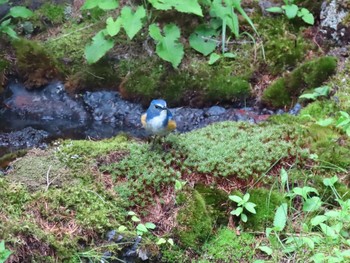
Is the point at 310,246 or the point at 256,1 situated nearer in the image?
the point at 310,246

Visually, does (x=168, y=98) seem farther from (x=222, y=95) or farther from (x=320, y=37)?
(x=320, y=37)

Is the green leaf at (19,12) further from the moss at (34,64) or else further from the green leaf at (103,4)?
the green leaf at (103,4)

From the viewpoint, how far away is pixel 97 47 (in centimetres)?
693

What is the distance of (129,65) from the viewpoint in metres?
7.22

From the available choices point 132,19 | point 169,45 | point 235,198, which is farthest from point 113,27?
point 235,198

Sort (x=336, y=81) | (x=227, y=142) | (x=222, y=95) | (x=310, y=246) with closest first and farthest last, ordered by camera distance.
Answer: (x=310, y=246)
(x=227, y=142)
(x=336, y=81)
(x=222, y=95)

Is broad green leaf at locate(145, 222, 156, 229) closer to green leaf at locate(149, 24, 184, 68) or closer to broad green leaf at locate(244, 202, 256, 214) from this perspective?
broad green leaf at locate(244, 202, 256, 214)

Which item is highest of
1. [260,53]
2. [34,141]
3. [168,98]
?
[260,53]

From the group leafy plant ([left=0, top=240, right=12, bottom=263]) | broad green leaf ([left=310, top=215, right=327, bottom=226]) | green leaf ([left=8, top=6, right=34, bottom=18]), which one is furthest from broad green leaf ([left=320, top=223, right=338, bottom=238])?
green leaf ([left=8, top=6, right=34, bottom=18])

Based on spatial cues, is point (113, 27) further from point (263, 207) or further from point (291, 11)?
point (263, 207)

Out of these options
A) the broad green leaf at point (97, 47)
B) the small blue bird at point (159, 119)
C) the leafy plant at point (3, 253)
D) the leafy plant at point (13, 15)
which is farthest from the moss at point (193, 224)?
the leafy plant at point (13, 15)

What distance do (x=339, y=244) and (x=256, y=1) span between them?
434 cm

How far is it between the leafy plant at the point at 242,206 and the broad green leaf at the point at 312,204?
417 mm

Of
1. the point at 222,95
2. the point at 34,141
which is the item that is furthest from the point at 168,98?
the point at 34,141
